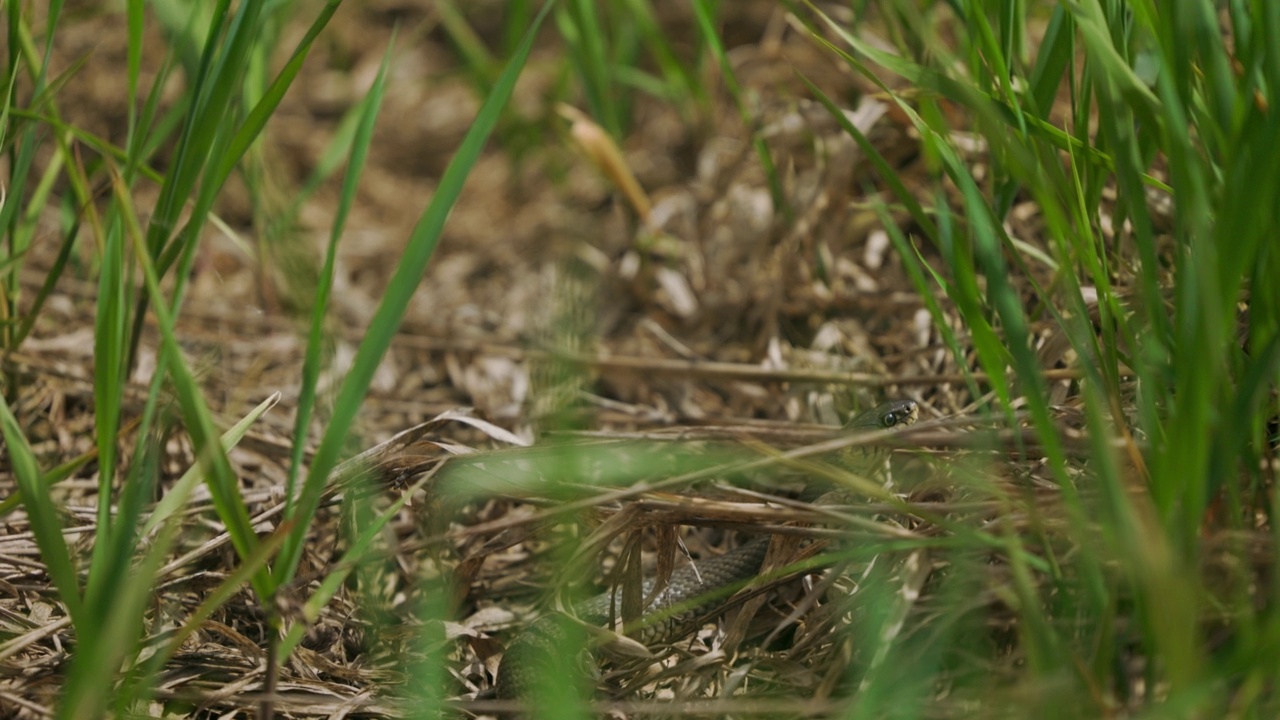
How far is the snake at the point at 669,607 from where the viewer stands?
202 centimetres

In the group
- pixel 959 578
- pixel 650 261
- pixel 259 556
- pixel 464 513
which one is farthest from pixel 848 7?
pixel 259 556

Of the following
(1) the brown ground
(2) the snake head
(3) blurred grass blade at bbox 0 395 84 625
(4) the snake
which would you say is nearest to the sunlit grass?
(3) blurred grass blade at bbox 0 395 84 625

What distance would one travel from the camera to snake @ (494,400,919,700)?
202 centimetres

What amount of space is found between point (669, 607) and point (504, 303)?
2292 millimetres

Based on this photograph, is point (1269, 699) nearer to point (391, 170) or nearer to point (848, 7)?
point (848, 7)

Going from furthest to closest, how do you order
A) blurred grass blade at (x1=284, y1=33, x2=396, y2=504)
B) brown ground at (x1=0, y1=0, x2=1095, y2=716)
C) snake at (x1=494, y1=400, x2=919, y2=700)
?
brown ground at (x1=0, y1=0, x2=1095, y2=716) → snake at (x1=494, y1=400, x2=919, y2=700) → blurred grass blade at (x1=284, y1=33, x2=396, y2=504)

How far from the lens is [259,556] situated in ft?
5.26

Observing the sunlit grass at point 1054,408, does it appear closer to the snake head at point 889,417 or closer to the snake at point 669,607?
the snake at point 669,607

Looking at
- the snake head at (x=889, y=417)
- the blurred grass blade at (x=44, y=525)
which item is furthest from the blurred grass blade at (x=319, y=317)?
the snake head at (x=889, y=417)

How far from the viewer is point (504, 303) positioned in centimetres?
441

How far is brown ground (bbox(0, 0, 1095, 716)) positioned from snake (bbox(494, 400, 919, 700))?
0.13 metres

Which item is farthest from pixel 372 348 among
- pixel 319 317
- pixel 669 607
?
pixel 669 607

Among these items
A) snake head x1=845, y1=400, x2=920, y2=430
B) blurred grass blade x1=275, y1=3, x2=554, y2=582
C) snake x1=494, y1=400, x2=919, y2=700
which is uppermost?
blurred grass blade x1=275, y1=3, x2=554, y2=582

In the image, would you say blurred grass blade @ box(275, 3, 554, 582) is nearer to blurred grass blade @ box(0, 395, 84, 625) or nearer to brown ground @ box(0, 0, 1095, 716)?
blurred grass blade @ box(0, 395, 84, 625)
